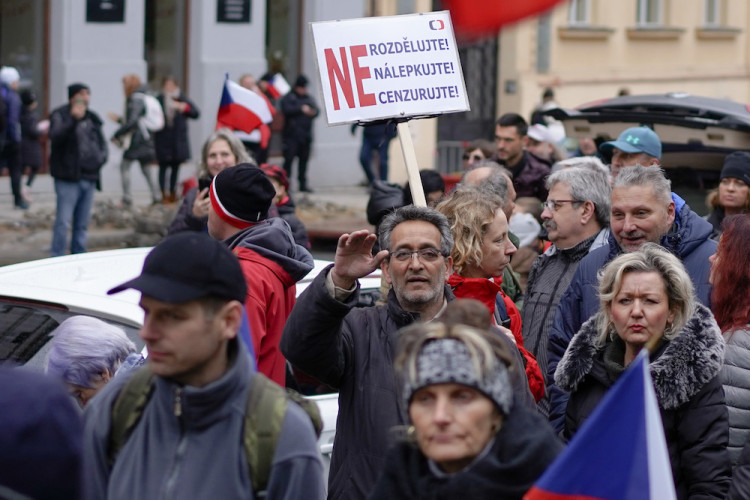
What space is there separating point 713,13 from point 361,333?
27198mm

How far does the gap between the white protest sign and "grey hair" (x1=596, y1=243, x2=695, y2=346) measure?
1537mm

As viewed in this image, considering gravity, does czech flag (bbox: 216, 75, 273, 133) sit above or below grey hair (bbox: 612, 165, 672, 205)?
above

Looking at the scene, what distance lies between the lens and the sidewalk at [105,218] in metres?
14.6

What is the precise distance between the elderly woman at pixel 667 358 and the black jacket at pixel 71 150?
972 centimetres

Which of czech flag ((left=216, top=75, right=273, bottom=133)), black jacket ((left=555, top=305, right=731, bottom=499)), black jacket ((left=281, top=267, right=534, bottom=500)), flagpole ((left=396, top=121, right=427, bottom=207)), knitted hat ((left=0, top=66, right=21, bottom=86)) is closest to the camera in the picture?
black jacket ((left=281, top=267, right=534, bottom=500))

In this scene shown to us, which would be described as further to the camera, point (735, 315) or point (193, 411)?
point (735, 315)

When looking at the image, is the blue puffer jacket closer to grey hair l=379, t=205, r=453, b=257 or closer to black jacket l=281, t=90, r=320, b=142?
grey hair l=379, t=205, r=453, b=257

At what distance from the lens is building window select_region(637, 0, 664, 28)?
90.1 feet

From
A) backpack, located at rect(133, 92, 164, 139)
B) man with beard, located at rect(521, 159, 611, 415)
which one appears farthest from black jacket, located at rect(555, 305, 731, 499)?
backpack, located at rect(133, 92, 164, 139)

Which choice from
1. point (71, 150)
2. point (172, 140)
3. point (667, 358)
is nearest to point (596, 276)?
point (667, 358)

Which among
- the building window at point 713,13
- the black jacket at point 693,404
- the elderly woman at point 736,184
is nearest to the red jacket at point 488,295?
the black jacket at point 693,404

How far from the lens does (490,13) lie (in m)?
2.88

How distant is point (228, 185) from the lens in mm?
4910

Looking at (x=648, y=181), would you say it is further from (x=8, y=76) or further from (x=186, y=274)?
(x=8, y=76)
